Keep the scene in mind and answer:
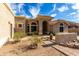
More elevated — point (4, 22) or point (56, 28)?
point (4, 22)

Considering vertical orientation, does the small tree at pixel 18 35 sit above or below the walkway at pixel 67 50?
above

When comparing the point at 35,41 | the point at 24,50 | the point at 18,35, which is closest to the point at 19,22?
the point at 18,35

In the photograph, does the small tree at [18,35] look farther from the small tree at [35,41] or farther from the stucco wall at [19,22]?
the small tree at [35,41]

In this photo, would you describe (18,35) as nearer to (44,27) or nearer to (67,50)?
(44,27)

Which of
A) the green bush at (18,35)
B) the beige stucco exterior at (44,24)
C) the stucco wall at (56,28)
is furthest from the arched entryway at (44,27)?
the green bush at (18,35)

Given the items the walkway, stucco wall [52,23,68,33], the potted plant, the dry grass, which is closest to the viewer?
the walkway

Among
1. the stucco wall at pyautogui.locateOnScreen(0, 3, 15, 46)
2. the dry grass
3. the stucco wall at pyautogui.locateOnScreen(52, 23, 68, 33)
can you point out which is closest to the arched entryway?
the stucco wall at pyautogui.locateOnScreen(52, 23, 68, 33)

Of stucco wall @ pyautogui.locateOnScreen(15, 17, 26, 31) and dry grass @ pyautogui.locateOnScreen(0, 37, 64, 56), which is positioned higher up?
stucco wall @ pyautogui.locateOnScreen(15, 17, 26, 31)

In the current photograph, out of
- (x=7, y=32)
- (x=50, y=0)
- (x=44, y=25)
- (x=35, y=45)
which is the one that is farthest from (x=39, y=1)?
(x=7, y=32)

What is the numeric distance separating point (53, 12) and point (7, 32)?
2364mm

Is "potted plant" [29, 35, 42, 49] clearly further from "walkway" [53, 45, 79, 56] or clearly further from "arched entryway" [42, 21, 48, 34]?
"walkway" [53, 45, 79, 56]

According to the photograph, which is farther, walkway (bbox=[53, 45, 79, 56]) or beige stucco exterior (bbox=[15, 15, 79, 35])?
beige stucco exterior (bbox=[15, 15, 79, 35])

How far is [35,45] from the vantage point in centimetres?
743

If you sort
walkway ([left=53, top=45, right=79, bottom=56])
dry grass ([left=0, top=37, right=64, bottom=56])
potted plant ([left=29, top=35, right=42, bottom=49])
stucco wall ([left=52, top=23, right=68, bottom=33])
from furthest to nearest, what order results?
stucco wall ([left=52, top=23, right=68, bottom=33])
potted plant ([left=29, top=35, right=42, bottom=49])
dry grass ([left=0, top=37, right=64, bottom=56])
walkway ([left=53, top=45, right=79, bottom=56])
